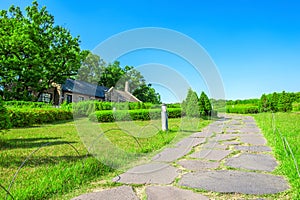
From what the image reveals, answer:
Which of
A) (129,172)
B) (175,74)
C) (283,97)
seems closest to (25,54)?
(175,74)

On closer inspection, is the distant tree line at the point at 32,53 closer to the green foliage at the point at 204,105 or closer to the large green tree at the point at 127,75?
the green foliage at the point at 204,105

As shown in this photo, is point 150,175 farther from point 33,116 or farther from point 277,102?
point 277,102

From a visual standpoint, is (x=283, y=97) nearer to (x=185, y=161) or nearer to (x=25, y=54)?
(x=185, y=161)

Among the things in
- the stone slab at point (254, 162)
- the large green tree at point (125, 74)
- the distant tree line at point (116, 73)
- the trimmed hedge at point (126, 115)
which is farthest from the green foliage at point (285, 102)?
the large green tree at point (125, 74)

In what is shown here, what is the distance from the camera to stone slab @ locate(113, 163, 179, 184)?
7.82 feet

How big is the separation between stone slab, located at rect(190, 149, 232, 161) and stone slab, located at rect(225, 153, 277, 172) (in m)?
0.22

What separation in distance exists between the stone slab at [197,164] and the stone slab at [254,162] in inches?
8.6

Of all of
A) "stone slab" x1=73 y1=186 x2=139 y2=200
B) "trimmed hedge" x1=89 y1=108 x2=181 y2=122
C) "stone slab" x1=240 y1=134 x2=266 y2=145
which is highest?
"trimmed hedge" x1=89 y1=108 x2=181 y2=122

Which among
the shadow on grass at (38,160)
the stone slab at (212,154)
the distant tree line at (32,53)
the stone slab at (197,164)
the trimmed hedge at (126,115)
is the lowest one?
the shadow on grass at (38,160)

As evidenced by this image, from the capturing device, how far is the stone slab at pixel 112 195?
1.91 m

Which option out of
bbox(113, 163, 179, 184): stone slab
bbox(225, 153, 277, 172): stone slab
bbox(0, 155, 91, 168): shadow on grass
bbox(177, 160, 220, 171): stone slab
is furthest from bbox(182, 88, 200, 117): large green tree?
bbox(113, 163, 179, 184): stone slab

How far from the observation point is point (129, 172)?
8.95 feet

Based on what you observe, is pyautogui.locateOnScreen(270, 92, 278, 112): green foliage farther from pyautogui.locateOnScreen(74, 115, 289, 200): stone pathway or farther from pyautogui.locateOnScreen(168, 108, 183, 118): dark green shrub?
pyautogui.locateOnScreen(74, 115, 289, 200): stone pathway

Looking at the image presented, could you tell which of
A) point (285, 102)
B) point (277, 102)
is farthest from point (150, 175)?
point (277, 102)
